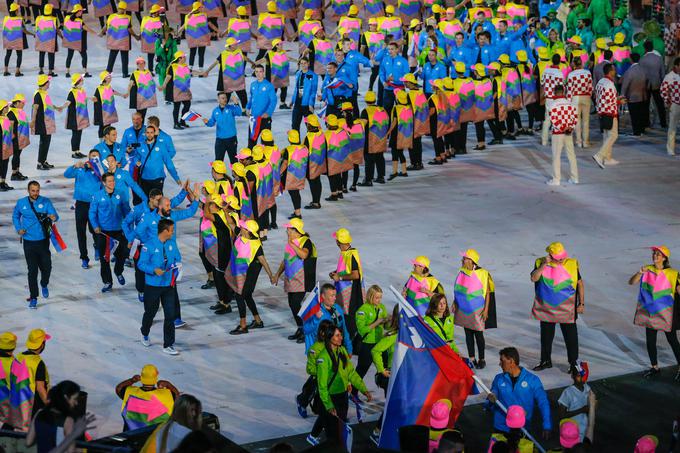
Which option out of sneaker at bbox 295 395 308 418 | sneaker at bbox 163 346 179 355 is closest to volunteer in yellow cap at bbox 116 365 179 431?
sneaker at bbox 295 395 308 418

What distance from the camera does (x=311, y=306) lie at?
15.2 metres

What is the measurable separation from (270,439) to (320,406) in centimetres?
84

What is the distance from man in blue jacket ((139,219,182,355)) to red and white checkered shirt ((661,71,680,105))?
1098 cm

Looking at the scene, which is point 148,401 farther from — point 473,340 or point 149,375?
point 473,340

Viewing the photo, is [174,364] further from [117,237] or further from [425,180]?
[425,180]

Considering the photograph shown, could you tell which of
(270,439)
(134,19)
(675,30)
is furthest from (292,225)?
(134,19)

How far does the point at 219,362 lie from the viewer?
645 inches

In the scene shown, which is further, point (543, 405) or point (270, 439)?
point (270, 439)

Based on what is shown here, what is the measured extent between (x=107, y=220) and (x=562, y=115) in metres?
7.67

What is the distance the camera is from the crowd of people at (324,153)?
13766 mm

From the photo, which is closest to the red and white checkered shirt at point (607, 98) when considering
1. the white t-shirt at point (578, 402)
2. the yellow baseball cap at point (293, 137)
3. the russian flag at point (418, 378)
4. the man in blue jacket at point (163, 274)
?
the yellow baseball cap at point (293, 137)

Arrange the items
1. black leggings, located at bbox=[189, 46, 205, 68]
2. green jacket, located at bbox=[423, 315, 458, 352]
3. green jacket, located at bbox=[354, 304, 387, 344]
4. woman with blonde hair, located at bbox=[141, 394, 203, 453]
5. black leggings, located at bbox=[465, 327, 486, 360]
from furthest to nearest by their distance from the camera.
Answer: black leggings, located at bbox=[189, 46, 205, 68], black leggings, located at bbox=[465, 327, 486, 360], green jacket, located at bbox=[354, 304, 387, 344], green jacket, located at bbox=[423, 315, 458, 352], woman with blonde hair, located at bbox=[141, 394, 203, 453]

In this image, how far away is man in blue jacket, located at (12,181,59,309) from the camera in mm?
17797

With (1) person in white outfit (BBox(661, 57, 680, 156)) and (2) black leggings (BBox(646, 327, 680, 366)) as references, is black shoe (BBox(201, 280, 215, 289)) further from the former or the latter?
(1) person in white outfit (BBox(661, 57, 680, 156))
